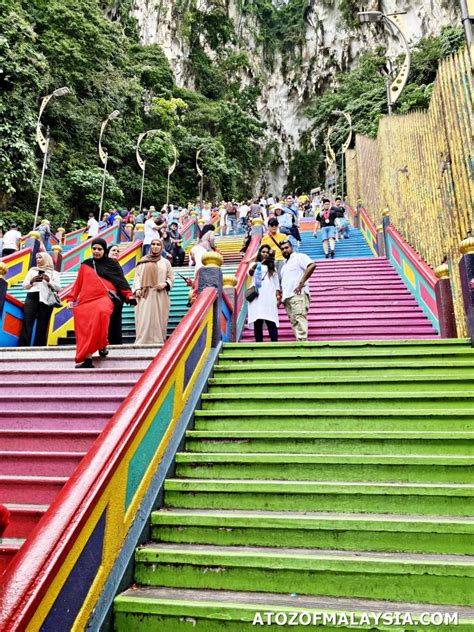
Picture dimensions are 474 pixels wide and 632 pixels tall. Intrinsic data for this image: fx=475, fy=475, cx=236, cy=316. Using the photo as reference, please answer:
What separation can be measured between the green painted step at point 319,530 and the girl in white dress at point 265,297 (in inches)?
127

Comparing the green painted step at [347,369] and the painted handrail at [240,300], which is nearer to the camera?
the green painted step at [347,369]

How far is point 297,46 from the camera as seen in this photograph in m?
49.2

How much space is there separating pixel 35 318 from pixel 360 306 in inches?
190

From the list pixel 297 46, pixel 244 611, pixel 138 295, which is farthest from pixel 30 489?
pixel 297 46

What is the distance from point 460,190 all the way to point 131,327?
496 cm

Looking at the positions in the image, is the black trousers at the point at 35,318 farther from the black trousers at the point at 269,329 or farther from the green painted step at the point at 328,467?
the green painted step at the point at 328,467

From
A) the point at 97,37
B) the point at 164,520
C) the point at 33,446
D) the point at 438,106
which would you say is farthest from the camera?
the point at 97,37

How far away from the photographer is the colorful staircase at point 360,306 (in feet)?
21.3

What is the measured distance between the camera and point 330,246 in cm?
1130

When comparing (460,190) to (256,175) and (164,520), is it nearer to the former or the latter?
(164,520)

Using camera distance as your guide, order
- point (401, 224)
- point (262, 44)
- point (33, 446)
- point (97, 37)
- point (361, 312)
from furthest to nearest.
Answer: point (262, 44) < point (97, 37) < point (401, 224) < point (361, 312) < point (33, 446)

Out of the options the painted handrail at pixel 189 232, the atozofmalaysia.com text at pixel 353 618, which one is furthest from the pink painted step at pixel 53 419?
the painted handrail at pixel 189 232

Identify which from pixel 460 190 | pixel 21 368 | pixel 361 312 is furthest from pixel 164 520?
pixel 361 312

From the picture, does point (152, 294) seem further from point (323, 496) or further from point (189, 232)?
point (189, 232)
